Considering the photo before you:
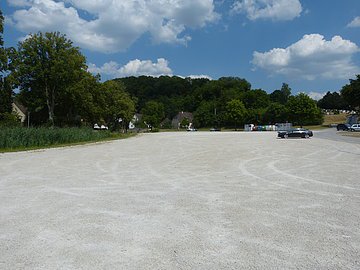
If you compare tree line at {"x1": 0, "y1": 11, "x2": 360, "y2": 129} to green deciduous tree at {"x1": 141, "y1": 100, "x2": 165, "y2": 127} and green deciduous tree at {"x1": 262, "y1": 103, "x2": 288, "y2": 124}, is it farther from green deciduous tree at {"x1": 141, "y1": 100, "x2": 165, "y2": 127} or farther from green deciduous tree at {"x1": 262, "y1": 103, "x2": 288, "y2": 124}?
green deciduous tree at {"x1": 141, "y1": 100, "x2": 165, "y2": 127}

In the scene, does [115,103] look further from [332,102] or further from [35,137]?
[332,102]

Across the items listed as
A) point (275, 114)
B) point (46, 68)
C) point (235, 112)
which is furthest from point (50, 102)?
point (275, 114)

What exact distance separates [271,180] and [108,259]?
766cm

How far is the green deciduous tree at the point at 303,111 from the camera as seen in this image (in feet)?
316

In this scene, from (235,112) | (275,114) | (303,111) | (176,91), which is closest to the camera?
(303,111)

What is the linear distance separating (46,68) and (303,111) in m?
73.6

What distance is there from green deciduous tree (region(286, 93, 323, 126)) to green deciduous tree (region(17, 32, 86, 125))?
67.4 meters

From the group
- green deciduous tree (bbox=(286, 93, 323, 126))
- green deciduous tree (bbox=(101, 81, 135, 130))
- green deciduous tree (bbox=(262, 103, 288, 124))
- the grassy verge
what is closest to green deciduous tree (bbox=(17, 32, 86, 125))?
green deciduous tree (bbox=(101, 81, 135, 130))

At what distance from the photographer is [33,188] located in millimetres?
9898

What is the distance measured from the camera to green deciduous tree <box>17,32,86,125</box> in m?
49.7

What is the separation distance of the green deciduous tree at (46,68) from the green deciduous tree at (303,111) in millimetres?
67448

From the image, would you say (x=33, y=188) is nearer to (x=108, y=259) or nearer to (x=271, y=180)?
(x=108, y=259)

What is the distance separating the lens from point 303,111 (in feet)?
315

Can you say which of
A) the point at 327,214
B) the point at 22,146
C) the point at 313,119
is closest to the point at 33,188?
the point at 327,214
